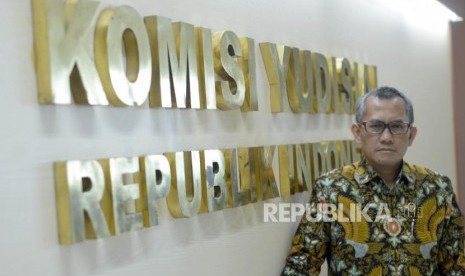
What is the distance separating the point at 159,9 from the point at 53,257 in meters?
0.77

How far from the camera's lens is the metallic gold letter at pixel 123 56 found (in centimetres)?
158

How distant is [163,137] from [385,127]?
913mm

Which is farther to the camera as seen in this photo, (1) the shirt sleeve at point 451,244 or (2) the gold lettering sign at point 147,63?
(1) the shirt sleeve at point 451,244

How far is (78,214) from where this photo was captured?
1477 mm

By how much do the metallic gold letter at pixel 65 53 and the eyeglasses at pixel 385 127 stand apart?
1120mm

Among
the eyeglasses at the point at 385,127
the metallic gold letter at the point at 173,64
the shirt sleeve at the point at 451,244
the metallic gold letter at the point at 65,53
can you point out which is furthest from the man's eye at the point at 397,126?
the metallic gold letter at the point at 65,53

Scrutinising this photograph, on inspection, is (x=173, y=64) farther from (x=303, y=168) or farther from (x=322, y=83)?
(x=322, y=83)

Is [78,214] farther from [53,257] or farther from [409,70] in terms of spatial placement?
[409,70]

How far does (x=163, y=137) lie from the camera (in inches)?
71.4

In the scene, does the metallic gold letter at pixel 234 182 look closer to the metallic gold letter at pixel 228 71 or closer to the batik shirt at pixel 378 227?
the metallic gold letter at pixel 228 71

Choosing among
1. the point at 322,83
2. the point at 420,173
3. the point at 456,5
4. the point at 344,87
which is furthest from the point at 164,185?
the point at 456,5

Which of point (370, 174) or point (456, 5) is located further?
point (456, 5)

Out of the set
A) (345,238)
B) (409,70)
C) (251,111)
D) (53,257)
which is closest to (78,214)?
→ (53,257)

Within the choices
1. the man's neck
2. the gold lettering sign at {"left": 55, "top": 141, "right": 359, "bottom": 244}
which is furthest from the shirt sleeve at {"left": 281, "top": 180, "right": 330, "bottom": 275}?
the man's neck
